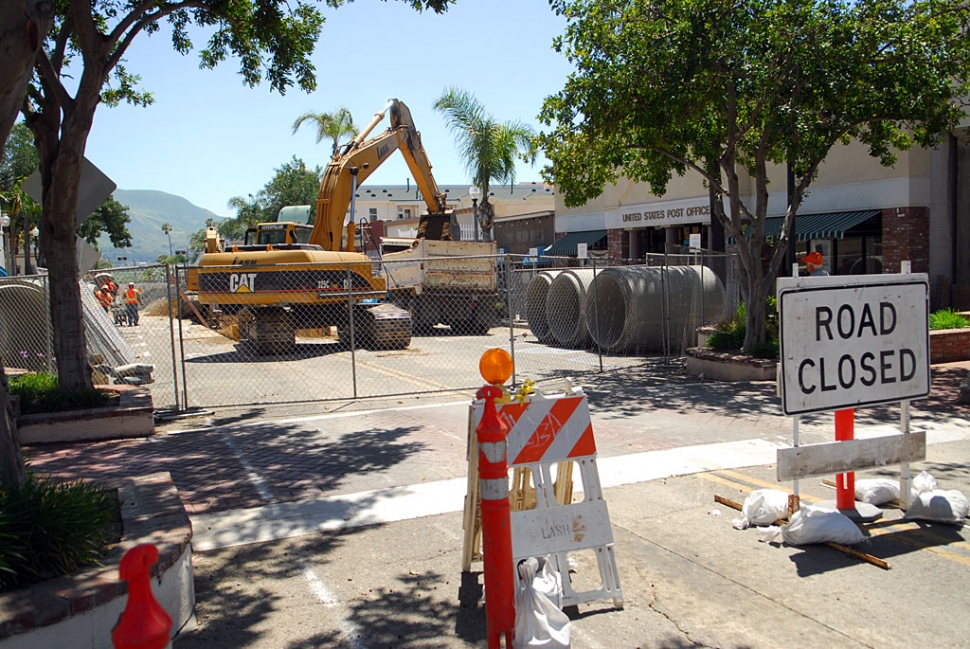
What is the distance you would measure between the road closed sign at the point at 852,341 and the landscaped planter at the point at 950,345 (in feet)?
28.8

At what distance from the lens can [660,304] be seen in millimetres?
16672

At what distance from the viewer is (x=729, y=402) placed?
10.9 meters

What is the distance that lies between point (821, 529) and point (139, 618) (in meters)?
4.49

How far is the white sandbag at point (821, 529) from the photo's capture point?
5.40 m

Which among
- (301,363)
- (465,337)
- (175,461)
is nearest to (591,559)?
(175,461)

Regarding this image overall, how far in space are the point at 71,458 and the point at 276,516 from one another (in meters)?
3.28

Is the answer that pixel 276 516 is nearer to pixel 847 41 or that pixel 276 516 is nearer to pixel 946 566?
pixel 946 566

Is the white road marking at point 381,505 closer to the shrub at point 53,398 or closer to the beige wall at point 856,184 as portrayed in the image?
the shrub at point 53,398

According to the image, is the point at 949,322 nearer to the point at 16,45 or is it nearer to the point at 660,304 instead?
the point at 660,304

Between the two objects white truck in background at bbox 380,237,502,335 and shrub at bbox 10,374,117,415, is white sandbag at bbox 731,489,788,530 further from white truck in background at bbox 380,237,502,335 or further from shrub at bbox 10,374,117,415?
white truck in background at bbox 380,237,502,335

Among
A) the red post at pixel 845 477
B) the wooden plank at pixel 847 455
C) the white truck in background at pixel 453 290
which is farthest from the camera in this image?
the white truck in background at pixel 453 290

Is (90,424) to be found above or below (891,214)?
below

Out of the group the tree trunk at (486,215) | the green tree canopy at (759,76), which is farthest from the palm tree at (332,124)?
the green tree canopy at (759,76)

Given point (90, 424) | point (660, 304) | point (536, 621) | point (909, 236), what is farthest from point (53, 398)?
point (909, 236)
